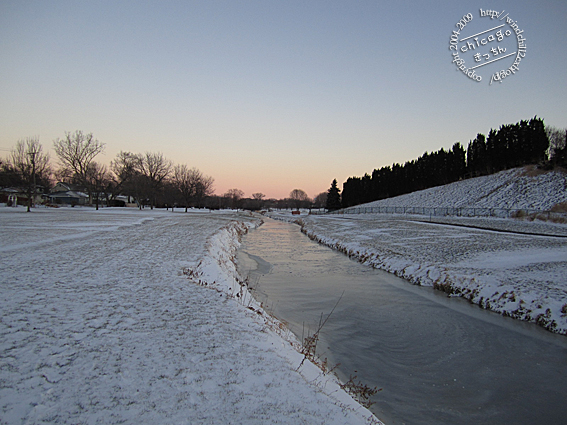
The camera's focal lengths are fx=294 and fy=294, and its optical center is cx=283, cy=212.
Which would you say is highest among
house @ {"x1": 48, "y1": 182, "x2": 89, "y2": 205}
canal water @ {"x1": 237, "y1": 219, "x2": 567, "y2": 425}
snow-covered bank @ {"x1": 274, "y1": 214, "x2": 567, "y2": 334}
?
house @ {"x1": 48, "y1": 182, "x2": 89, "y2": 205}

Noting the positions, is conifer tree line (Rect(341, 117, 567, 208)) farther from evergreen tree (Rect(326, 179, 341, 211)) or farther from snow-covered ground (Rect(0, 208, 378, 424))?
snow-covered ground (Rect(0, 208, 378, 424))

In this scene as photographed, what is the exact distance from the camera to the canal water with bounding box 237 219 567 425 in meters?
4.71

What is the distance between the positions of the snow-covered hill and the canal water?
115 ft

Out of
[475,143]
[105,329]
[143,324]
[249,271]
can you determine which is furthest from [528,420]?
[475,143]

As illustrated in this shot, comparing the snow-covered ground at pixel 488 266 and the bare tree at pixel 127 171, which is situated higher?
the bare tree at pixel 127 171

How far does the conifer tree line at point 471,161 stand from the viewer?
5325cm

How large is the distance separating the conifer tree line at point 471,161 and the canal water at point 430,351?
50.7 meters

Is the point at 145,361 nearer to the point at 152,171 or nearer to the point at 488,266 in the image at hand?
the point at 488,266

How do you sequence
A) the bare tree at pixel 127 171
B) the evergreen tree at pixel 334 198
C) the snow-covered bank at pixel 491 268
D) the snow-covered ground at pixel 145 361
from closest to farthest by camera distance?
1. the snow-covered ground at pixel 145 361
2. the snow-covered bank at pixel 491 268
3. the bare tree at pixel 127 171
4. the evergreen tree at pixel 334 198

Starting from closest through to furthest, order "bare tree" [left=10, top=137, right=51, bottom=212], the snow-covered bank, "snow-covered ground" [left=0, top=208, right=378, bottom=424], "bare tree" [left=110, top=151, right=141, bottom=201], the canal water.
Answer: "snow-covered ground" [left=0, top=208, right=378, bottom=424] < the canal water < the snow-covered bank < "bare tree" [left=10, top=137, right=51, bottom=212] < "bare tree" [left=110, top=151, right=141, bottom=201]

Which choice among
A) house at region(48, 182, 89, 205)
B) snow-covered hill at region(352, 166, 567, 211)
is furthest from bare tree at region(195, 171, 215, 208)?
snow-covered hill at region(352, 166, 567, 211)

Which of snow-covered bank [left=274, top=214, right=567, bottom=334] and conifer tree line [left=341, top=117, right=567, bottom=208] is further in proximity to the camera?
conifer tree line [left=341, top=117, right=567, bottom=208]

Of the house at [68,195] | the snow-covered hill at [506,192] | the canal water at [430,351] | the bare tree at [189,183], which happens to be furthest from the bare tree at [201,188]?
the canal water at [430,351]

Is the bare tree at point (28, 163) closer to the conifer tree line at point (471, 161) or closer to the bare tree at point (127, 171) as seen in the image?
the bare tree at point (127, 171)
